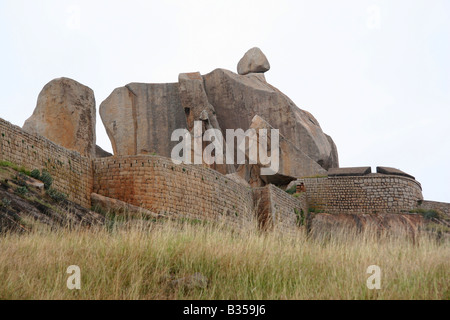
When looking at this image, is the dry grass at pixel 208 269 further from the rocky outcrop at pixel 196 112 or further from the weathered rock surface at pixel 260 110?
the rocky outcrop at pixel 196 112

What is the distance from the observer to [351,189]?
30.1 m

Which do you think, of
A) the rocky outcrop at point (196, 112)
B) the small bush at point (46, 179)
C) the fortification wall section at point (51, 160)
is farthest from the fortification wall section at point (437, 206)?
the small bush at point (46, 179)

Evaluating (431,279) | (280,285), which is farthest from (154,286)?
(431,279)

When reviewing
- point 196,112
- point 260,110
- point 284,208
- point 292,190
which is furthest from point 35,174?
point 260,110

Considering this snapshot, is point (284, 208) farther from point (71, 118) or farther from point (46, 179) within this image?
point (46, 179)

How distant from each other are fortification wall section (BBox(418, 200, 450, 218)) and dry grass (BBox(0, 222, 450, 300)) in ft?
72.3

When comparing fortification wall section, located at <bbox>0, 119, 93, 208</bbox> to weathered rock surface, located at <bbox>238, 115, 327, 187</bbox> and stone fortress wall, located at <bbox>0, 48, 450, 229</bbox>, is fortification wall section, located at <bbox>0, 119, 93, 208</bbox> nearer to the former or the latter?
stone fortress wall, located at <bbox>0, 48, 450, 229</bbox>

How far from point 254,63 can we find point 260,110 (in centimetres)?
→ 759

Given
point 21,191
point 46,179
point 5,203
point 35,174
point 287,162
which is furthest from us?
point 287,162

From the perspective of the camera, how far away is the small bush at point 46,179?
15.0 meters

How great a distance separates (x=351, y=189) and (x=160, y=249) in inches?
901

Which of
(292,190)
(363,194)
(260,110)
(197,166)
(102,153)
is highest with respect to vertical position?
(260,110)

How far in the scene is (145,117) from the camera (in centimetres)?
3497
